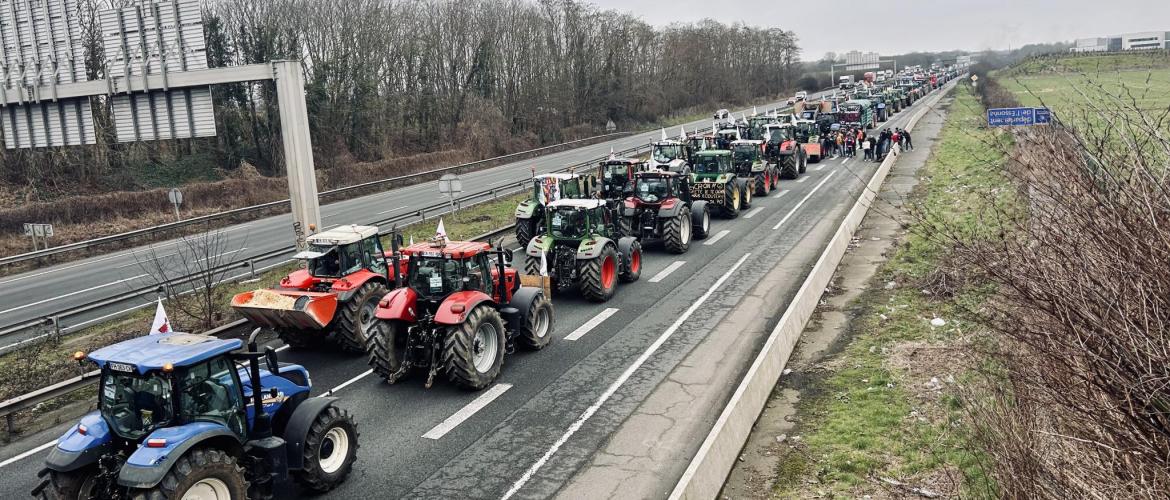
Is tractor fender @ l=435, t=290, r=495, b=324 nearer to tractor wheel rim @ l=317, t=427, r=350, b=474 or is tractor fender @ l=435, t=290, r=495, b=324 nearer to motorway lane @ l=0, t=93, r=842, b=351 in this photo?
tractor wheel rim @ l=317, t=427, r=350, b=474

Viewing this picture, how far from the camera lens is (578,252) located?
18109 millimetres

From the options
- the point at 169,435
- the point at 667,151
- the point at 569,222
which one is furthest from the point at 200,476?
the point at 667,151

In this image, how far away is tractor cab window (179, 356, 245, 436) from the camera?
827 centimetres

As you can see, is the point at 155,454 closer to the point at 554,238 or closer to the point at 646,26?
the point at 554,238

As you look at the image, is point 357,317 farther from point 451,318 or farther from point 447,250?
point 451,318

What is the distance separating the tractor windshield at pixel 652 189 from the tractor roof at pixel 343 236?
31.9 feet

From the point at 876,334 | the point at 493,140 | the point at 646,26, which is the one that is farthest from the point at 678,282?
the point at 646,26

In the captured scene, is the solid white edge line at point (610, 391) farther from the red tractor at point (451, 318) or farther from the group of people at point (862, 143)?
the group of people at point (862, 143)

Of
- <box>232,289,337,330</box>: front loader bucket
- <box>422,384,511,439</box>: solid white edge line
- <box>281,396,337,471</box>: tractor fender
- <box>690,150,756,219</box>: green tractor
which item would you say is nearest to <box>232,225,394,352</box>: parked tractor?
<box>232,289,337,330</box>: front loader bucket

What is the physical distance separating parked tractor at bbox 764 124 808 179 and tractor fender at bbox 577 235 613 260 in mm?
20300

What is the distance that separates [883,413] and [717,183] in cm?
1696

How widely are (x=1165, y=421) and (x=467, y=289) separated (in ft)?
32.4

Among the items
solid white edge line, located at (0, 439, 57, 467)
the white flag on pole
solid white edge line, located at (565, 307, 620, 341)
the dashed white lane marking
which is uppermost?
the white flag on pole

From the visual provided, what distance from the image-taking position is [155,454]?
7.82 metres
